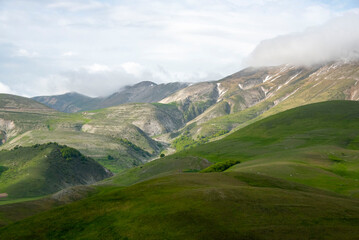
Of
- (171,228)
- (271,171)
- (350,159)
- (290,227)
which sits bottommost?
(350,159)

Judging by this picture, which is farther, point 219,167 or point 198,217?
point 219,167

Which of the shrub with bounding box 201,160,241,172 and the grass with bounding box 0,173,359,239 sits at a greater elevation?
the grass with bounding box 0,173,359,239

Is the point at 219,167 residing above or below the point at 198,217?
below

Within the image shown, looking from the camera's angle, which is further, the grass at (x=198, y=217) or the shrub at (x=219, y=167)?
the shrub at (x=219, y=167)

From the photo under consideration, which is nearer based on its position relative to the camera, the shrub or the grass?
the grass

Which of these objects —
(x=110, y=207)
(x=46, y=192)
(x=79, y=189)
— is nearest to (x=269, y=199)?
(x=110, y=207)

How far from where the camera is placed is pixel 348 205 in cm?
5397

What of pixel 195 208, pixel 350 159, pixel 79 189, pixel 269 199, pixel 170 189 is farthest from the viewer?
pixel 350 159

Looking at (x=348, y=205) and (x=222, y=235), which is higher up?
(x=222, y=235)

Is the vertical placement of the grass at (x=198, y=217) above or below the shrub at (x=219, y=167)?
above

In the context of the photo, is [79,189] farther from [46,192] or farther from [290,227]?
[290,227]

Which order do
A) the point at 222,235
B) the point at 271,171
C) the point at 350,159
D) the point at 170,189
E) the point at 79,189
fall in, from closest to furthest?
1. the point at 222,235
2. the point at 170,189
3. the point at 271,171
4. the point at 79,189
5. the point at 350,159

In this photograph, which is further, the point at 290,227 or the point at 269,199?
the point at 269,199

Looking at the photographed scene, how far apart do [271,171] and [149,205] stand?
64040 millimetres
